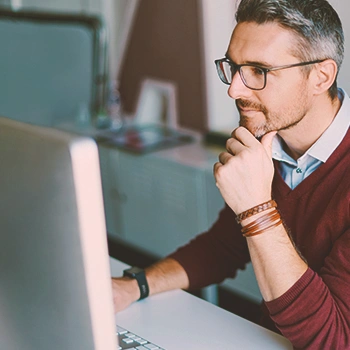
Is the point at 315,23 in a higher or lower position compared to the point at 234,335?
higher

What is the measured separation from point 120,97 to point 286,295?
3.05m

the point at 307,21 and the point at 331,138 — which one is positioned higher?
the point at 307,21

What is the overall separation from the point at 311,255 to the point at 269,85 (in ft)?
1.21

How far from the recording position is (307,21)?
4.56 ft

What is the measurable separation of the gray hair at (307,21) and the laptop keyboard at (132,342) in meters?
0.66

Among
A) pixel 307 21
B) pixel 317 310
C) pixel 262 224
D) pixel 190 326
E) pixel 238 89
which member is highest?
pixel 307 21

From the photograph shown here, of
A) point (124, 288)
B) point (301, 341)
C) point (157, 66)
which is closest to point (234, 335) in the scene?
point (301, 341)

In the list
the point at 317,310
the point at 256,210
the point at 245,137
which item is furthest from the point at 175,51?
the point at 317,310

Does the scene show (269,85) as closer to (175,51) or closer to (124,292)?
(124,292)

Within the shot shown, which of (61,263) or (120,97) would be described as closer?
(61,263)

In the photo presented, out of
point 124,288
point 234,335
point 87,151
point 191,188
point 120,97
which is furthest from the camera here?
point 120,97

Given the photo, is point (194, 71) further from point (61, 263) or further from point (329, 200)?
point (61, 263)

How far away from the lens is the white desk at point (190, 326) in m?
1.34

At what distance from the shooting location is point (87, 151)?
81 centimetres
